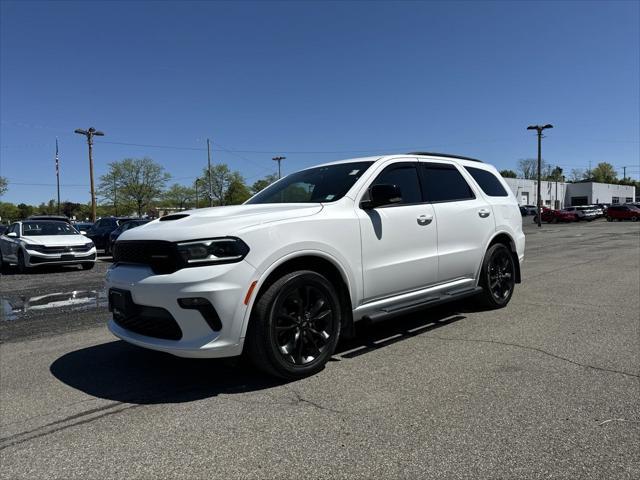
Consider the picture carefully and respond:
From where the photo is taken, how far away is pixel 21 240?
13.2 m

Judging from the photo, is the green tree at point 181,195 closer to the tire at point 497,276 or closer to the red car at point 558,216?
the red car at point 558,216

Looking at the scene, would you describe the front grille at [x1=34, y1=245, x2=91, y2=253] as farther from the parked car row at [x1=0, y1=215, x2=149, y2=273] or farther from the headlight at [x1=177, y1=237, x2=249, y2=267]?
the headlight at [x1=177, y1=237, x2=249, y2=267]

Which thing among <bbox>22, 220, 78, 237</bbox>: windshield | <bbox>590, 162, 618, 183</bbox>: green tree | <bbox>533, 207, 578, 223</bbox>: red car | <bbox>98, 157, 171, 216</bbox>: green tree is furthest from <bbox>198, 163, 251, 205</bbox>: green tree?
<bbox>590, 162, 618, 183</bbox>: green tree

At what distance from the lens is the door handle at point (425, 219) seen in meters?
4.80

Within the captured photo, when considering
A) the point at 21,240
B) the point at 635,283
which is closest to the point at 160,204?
the point at 21,240

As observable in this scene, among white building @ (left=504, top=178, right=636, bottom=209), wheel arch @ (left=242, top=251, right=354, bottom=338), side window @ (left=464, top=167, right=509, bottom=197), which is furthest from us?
white building @ (left=504, top=178, right=636, bottom=209)

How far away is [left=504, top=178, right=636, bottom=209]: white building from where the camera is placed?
75.8m

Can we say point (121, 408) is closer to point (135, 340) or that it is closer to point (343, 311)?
point (135, 340)

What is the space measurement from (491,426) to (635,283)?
6.84m

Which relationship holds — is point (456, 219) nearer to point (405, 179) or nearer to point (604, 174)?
point (405, 179)

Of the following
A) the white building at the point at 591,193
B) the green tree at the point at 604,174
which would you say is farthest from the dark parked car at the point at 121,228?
the green tree at the point at 604,174

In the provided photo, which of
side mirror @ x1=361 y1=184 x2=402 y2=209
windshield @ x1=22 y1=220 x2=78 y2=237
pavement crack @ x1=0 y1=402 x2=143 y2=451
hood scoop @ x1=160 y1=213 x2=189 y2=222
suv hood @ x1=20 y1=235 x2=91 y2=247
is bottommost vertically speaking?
pavement crack @ x1=0 y1=402 x2=143 y2=451

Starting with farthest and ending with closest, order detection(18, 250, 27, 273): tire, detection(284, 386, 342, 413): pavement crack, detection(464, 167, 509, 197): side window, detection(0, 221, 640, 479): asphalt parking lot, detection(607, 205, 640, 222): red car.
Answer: detection(607, 205, 640, 222): red car
detection(18, 250, 27, 273): tire
detection(464, 167, 509, 197): side window
detection(284, 386, 342, 413): pavement crack
detection(0, 221, 640, 479): asphalt parking lot

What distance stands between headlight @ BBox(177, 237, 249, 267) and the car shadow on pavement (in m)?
0.81
